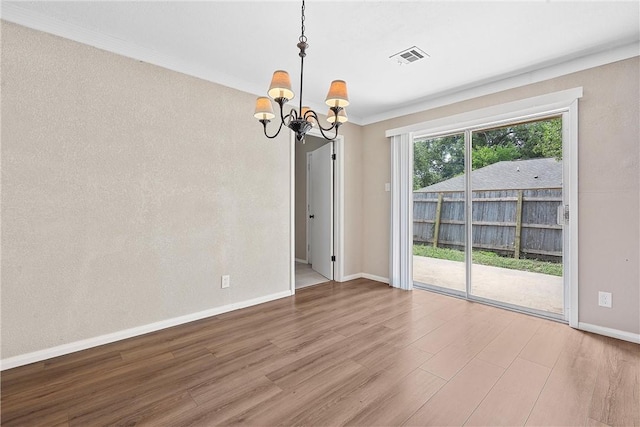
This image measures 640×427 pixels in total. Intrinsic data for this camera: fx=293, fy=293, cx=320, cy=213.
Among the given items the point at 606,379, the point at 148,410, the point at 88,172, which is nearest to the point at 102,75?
the point at 88,172

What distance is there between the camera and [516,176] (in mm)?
3334

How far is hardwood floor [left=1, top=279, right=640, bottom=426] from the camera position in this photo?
164 cm

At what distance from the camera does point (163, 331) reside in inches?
107

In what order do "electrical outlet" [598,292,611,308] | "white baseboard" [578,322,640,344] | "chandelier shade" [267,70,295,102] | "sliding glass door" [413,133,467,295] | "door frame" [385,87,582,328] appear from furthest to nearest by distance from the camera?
"sliding glass door" [413,133,467,295] → "door frame" [385,87,582,328] → "electrical outlet" [598,292,611,308] → "white baseboard" [578,322,640,344] → "chandelier shade" [267,70,295,102]

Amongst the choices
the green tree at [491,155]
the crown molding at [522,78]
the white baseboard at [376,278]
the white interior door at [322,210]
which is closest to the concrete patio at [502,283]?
the white baseboard at [376,278]

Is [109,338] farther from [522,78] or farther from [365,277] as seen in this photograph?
[522,78]

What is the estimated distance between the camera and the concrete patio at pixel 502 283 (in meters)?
3.17

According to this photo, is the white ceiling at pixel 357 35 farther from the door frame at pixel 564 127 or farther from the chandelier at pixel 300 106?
the chandelier at pixel 300 106

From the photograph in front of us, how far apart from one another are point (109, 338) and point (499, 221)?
4147 millimetres

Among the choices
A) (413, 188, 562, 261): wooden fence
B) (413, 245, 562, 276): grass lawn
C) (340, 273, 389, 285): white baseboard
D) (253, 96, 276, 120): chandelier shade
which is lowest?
(340, 273, 389, 285): white baseboard

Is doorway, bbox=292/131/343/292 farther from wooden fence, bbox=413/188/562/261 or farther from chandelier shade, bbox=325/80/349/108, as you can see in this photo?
chandelier shade, bbox=325/80/349/108

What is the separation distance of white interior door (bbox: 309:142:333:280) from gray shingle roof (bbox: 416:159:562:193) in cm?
180

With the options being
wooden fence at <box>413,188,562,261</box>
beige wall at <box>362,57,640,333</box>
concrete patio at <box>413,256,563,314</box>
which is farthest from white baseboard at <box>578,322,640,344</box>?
wooden fence at <box>413,188,562,261</box>

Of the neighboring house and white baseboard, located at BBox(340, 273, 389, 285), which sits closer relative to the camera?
the neighboring house
